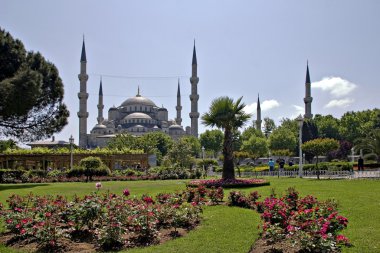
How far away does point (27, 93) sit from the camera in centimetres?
2131

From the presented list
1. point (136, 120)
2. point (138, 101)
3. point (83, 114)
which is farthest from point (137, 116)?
point (83, 114)

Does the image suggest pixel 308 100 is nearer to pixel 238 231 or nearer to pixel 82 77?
pixel 82 77

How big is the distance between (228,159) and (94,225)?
12.1m

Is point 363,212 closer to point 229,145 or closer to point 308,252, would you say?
point 308,252

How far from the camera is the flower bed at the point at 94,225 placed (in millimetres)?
7043

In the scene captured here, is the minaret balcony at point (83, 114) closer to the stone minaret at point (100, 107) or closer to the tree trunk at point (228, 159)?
the stone minaret at point (100, 107)

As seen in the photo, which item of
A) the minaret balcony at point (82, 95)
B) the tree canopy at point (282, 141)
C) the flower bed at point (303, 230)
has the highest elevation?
the minaret balcony at point (82, 95)

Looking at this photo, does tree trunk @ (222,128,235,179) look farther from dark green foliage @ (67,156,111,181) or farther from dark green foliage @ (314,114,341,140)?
dark green foliage @ (314,114,341,140)

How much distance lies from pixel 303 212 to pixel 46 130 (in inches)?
865

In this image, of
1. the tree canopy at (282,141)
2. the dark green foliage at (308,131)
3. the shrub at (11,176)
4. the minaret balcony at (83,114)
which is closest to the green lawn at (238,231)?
the shrub at (11,176)

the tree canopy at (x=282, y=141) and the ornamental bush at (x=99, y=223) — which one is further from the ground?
the tree canopy at (x=282, y=141)

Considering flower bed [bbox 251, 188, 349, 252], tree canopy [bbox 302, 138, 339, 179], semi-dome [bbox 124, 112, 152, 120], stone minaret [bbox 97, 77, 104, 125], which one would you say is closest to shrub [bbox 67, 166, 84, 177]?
tree canopy [bbox 302, 138, 339, 179]

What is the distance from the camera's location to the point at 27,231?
7289mm

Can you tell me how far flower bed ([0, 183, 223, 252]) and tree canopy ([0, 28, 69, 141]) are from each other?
13.6 m
